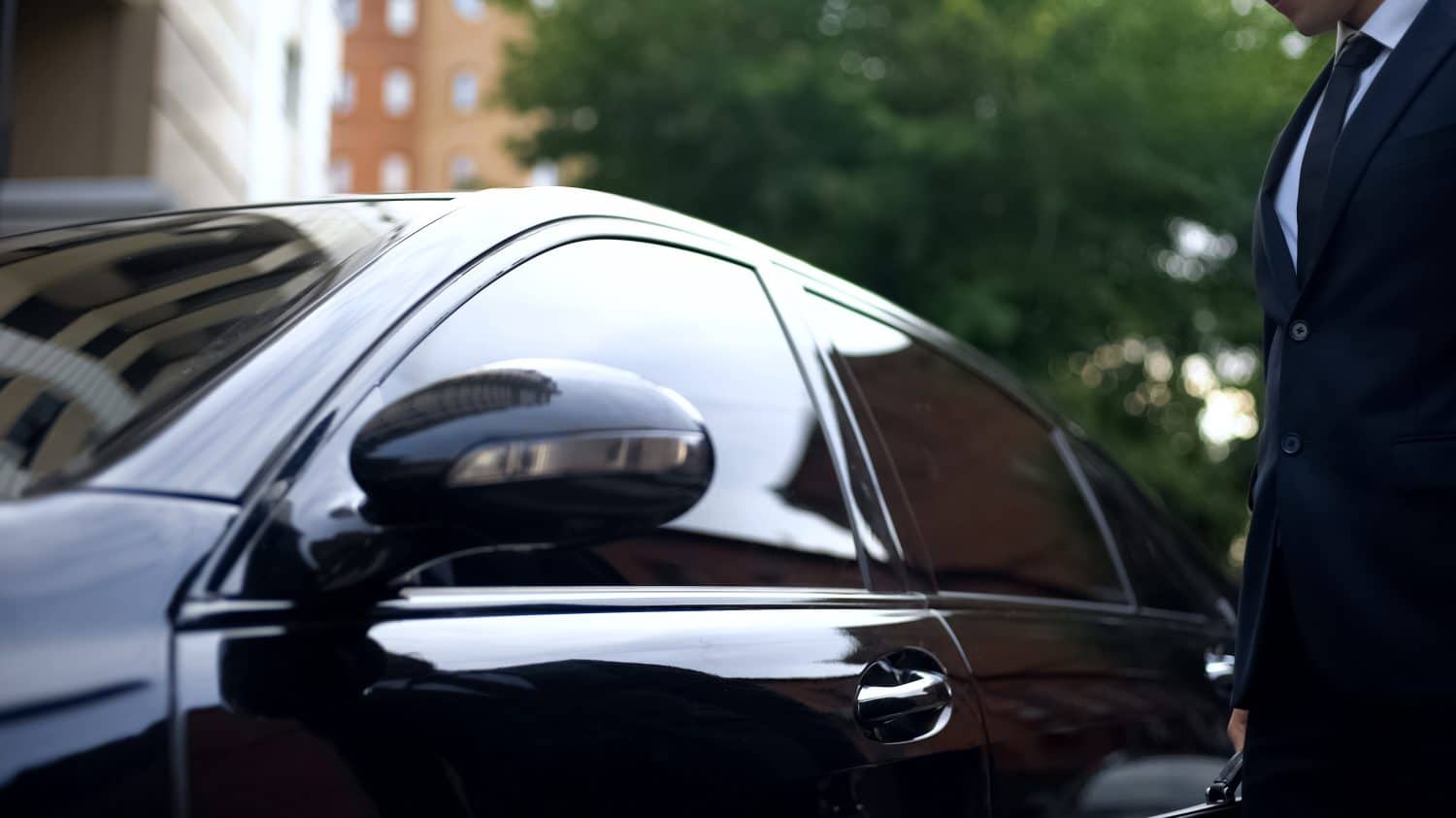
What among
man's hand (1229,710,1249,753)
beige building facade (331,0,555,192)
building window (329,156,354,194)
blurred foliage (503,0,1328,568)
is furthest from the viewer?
building window (329,156,354,194)

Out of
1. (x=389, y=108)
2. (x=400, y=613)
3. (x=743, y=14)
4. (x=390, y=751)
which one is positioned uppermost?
(x=389, y=108)

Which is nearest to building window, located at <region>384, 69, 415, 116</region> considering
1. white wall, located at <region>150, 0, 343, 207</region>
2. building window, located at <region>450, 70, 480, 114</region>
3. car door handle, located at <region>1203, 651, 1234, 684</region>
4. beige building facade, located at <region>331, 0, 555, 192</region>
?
beige building facade, located at <region>331, 0, 555, 192</region>

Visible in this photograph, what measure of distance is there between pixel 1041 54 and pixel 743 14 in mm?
3199

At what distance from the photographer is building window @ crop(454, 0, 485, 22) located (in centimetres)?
4912

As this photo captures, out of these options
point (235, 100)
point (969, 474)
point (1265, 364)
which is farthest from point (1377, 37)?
point (235, 100)

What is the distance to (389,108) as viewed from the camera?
51531 millimetres

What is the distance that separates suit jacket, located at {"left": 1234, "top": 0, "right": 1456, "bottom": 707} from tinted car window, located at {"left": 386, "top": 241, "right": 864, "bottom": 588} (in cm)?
57

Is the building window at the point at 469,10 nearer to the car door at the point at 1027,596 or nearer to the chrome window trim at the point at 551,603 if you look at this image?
the car door at the point at 1027,596

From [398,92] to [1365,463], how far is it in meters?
52.0

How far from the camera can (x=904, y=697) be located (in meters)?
1.89

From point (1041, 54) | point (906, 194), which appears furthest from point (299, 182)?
point (1041, 54)

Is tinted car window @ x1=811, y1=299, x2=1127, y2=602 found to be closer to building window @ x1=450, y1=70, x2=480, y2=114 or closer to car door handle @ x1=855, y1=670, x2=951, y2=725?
car door handle @ x1=855, y1=670, x2=951, y2=725

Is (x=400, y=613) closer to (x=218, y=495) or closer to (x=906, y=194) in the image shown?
(x=218, y=495)

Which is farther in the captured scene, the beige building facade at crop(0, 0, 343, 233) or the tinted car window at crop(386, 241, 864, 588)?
the beige building facade at crop(0, 0, 343, 233)
